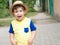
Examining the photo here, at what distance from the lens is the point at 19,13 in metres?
4.06

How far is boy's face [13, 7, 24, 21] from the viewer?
406 cm

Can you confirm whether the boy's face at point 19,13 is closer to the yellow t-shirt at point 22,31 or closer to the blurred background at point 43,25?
the yellow t-shirt at point 22,31

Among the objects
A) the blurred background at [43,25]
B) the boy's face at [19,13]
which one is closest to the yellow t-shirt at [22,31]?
the boy's face at [19,13]

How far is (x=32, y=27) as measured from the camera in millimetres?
4195

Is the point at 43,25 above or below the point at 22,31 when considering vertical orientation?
below

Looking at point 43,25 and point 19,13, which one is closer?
point 19,13

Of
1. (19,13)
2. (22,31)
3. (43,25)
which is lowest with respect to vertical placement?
(43,25)

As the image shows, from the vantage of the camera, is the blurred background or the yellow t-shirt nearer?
the yellow t-shirt

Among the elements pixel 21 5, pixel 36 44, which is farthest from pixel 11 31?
pixel 36 44

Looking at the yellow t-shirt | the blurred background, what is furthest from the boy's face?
the blurred background

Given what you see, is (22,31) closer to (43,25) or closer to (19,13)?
(19,13)

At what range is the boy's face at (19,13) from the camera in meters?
4.06

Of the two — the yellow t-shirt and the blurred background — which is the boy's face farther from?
the blurred background

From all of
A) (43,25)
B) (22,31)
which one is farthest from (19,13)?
(43,25)
